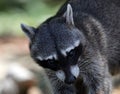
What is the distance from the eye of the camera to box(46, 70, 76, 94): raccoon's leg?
11666mm

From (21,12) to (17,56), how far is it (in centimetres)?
421

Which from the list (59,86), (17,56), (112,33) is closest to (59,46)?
(59,86)

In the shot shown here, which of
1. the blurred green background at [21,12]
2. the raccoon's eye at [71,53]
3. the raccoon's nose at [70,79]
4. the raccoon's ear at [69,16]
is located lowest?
the blurred green background at [21,12]

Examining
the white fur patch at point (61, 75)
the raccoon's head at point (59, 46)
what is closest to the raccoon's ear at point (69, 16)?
the raccoon's head at point (59, 46)

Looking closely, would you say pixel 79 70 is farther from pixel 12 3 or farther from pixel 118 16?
pixel 12 3

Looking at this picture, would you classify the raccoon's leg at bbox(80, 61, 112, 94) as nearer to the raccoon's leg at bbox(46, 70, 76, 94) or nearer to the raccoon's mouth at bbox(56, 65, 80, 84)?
the raccoon's leg at bbox(46, 70, 76, 94)

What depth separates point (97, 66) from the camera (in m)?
11.7

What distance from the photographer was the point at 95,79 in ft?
38.2

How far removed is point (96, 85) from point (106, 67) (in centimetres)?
50

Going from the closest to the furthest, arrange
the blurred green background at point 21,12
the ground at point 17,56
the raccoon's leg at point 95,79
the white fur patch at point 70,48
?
the white fur patch at point 70,48
the raccoon's leg at point 95,79
the ground at point 17,56
the blurred green background at point 21,12

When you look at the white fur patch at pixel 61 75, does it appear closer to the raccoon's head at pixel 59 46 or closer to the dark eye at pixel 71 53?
the raccoon's head at pixel 59 46

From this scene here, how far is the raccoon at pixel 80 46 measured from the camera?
10688 millimetres

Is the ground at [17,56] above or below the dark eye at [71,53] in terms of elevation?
below

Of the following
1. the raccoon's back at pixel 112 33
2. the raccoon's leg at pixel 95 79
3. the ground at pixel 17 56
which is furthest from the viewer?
the ground at pixel 17 56
